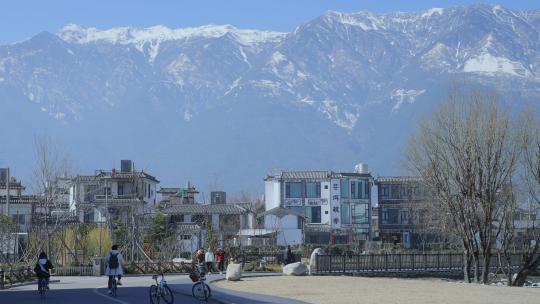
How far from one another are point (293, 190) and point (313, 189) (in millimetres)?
2245

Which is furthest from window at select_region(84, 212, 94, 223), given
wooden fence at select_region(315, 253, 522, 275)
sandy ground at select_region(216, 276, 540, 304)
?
sandy ground at select_region(216, 276, 540, 304)

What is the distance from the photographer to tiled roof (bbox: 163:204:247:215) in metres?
102

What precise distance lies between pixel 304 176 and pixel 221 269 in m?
54.1

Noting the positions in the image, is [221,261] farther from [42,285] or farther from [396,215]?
[396,215]

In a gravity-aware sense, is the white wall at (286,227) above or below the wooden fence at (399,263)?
above

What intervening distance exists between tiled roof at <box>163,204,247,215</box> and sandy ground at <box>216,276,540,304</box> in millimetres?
51745

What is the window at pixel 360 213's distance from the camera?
373 ft

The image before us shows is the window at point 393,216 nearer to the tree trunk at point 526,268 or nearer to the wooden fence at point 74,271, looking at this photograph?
the tree trunk at point 526,268

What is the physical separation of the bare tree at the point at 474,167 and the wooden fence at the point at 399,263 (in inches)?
260

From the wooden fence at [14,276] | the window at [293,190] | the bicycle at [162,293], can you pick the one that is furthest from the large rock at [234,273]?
the window at [293,190]

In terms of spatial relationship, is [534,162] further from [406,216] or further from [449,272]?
[406,216]

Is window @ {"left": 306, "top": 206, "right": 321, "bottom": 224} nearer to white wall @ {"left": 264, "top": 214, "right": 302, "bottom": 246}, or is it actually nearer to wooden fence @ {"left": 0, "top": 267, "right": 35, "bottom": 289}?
white wall @ {"left": 264, "top": 214, "right": 302, "bottom": 246}

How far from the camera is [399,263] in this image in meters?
67.2

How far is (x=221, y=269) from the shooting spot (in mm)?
60000
